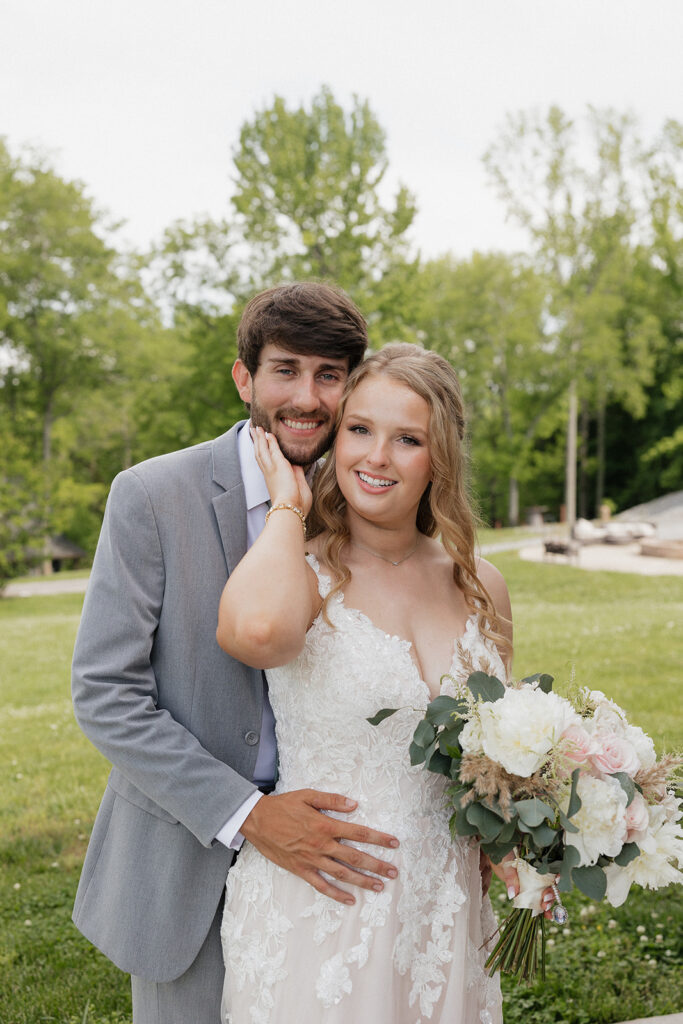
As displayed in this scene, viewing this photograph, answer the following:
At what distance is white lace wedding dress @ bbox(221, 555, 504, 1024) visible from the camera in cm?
259

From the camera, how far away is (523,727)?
2312mm

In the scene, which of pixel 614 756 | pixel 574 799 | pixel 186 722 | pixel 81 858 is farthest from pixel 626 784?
pixel 81 858

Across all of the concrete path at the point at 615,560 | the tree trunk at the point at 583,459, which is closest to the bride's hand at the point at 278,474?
the concrete path at the point at 615,560

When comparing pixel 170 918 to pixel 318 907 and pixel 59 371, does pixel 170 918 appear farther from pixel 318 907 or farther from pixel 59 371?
pixel 59 371

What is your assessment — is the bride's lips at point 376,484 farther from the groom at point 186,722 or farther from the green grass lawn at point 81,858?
the green grass lawn at point 81,858

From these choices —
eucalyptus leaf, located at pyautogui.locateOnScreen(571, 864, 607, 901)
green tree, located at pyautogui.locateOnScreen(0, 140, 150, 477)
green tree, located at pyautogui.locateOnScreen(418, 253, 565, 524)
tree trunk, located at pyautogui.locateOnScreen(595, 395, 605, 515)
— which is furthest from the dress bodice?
tree trunk, located at pyautogui.locateOnScreen(595, 395, 605, 515)

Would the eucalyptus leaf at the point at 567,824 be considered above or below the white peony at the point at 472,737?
below

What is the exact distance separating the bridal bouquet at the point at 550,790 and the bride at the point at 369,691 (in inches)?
7.2

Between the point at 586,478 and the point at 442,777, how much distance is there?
5165cm

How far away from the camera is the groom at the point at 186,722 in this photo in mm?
2590

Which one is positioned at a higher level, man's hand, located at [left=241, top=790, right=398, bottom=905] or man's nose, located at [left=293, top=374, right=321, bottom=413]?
man's nose, located at [left=293, top=374, right=321, bottom=413]

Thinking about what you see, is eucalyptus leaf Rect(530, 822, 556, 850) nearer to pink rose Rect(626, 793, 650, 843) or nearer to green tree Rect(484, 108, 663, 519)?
pink rose Rect(626, 793, 650, 843)

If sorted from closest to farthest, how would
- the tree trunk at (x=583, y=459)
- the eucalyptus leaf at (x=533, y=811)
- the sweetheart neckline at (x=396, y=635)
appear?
1. the eucalyptus leaf at (x=533, y=811)
2. the sweetheart neckline at (x=396, y=635)
3. the tree trunk at (x=583, y=459)

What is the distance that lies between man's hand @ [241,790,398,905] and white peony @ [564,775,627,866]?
0.55 metres
